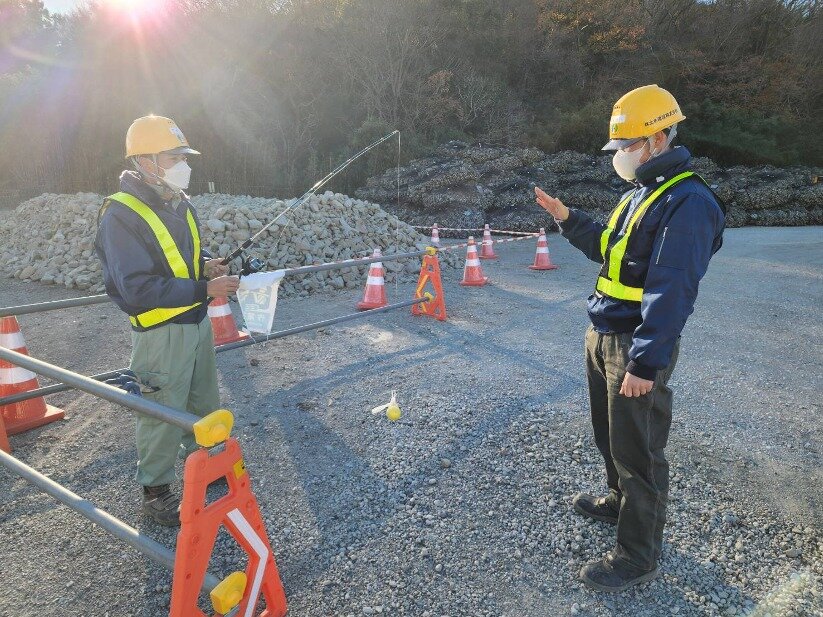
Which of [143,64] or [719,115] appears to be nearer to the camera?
[143,64]

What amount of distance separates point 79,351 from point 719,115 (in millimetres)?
29467

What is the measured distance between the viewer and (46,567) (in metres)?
2.79

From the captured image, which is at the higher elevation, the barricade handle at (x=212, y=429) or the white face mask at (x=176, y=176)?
the white face mask at (x=176, y=176)

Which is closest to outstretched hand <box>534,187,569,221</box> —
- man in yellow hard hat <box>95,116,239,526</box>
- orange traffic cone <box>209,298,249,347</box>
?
man in yellow hard hat <box>95,116,239,526</box>

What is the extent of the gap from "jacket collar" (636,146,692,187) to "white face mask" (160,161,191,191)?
98.4 inches

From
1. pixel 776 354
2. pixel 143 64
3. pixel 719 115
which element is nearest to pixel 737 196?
pixel 719 115

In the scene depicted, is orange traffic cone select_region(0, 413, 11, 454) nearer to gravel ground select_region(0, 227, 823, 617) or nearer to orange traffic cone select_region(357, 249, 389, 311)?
gravel ground select_region(0, 227, 823, 617)

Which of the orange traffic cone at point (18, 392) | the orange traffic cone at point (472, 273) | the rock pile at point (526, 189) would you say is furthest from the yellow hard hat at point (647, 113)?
the rock pile at point (526, 189)

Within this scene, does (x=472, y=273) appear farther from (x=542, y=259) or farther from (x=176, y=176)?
(x=176, y=176)

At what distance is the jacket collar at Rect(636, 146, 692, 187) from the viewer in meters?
2.36

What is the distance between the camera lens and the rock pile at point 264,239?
923 centimetres

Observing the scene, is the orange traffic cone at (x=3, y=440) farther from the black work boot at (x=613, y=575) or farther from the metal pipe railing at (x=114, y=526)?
the black work boot at (x=613, y=575)

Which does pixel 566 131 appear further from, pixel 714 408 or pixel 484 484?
pixel 484 484

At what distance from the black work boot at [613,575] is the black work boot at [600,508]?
41 centimetres
